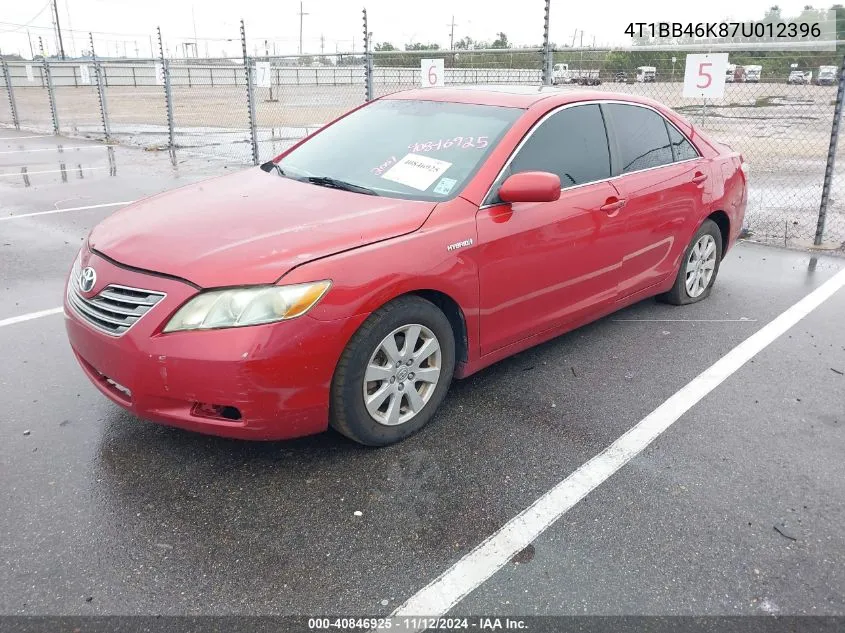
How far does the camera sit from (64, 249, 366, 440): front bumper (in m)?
2.82

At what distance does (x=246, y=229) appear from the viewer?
10.6ft

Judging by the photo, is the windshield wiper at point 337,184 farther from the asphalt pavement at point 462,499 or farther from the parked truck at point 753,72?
the parked truck at point 753,72

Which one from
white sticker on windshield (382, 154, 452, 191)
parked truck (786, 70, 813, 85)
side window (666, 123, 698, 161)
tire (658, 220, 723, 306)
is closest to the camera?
white sticker on windshield (382, 154, 452, 191)

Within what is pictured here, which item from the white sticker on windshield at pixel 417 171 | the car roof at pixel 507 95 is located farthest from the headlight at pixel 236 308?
the car roof at pixel 507 95

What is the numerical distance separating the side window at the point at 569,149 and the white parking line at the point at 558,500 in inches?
54.1

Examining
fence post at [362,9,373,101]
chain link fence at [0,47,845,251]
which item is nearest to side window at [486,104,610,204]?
chain link fence at [0,47,845,251]

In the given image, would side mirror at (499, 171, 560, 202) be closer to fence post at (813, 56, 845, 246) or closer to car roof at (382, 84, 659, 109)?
car roof at (382, 84, 659, 109)

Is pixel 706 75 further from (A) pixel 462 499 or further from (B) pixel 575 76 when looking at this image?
(A) pixel 462 499

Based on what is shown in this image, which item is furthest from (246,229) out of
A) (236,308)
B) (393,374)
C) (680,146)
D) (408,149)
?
(680,146)

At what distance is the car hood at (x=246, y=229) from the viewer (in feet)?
9.70

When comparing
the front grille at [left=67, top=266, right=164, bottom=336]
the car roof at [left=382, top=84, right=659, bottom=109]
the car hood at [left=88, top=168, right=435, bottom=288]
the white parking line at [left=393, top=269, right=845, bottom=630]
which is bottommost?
the white parking line at [left=393, top=269, right=845, bottom=630]

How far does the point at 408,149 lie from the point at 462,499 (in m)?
1.98

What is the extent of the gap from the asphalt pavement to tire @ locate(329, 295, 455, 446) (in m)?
0.14

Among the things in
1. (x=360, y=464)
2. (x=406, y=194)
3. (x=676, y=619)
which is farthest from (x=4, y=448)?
(x=676, y=619)
